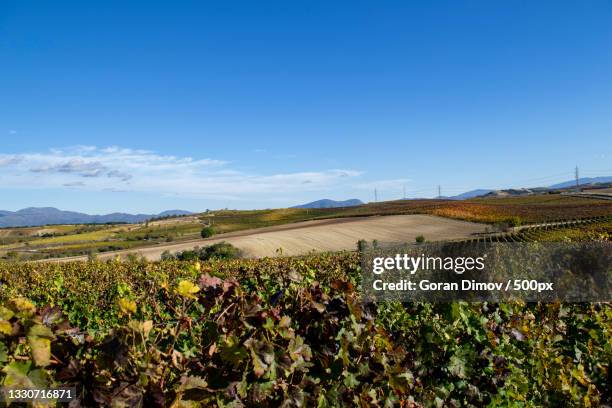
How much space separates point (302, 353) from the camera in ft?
6.26

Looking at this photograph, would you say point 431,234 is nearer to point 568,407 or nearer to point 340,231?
point 340,231

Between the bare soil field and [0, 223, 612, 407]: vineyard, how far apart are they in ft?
133

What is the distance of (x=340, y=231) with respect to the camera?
59625 mm

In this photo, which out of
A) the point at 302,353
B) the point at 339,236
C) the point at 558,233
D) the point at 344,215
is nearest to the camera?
the point at 302,353

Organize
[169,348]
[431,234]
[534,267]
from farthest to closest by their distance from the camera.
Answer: [431,234]
[534,267]
[169,348]

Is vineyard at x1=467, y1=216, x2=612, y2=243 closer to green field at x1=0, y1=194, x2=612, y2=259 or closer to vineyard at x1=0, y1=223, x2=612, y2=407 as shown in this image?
green field at x1=0, y1=194, x2=612, y2=259

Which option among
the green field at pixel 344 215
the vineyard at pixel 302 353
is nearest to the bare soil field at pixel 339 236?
the green field at pixel 344 215

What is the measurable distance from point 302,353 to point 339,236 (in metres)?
54.0

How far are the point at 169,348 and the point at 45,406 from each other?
431 mm

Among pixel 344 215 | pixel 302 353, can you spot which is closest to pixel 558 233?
pixel 302 353

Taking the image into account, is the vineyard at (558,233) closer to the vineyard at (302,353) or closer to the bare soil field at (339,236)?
the bare soil field at (339,236)

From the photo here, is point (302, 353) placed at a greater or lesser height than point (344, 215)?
greater

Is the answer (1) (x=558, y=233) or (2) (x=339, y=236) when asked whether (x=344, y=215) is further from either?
(1) (x=558, y=233)

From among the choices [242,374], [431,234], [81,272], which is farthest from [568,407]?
[431,234]
